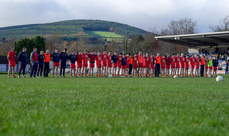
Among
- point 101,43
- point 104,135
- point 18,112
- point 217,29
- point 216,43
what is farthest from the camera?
point 101,43

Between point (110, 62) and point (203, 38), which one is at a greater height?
point (203, 38)

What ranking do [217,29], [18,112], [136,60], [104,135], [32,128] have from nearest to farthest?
[104,135] → [32,128] → [18,112] → [136,60] → [217,29]

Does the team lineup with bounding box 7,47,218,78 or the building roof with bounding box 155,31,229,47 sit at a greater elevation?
the building roof with bounding box 155,31,229,47

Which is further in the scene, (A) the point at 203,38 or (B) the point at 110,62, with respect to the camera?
(A) the point at 203,38

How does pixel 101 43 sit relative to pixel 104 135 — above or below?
above

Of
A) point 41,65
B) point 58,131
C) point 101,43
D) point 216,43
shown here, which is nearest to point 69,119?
point 58,131

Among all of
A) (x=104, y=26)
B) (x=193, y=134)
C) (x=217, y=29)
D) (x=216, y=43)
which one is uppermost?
(x=104, y=26)

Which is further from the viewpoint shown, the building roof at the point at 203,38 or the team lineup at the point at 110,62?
the building roof at the point at 203,38

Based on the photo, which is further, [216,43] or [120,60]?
[216,43]

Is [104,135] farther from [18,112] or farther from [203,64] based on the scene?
[203,64]

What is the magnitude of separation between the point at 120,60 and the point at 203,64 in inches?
344

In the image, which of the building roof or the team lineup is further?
the building roof

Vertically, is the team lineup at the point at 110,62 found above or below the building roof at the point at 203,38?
below

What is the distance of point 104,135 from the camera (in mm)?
2457
